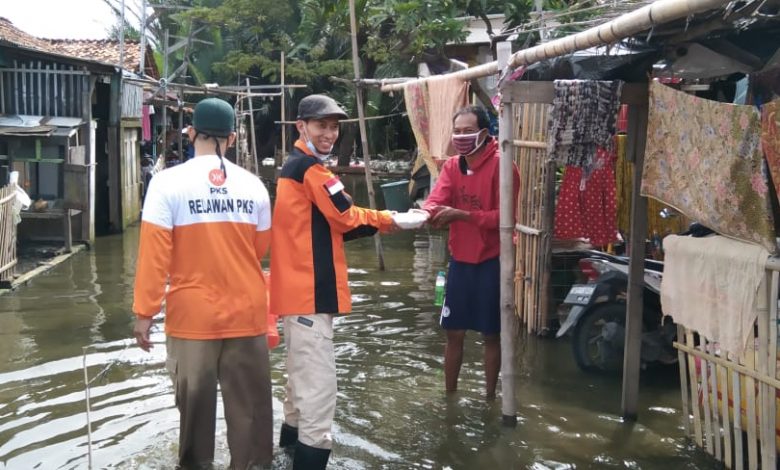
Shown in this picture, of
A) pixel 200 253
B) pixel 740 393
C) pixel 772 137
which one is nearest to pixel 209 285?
pixel 200 253

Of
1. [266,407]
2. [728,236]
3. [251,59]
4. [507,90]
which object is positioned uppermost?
[251,59]

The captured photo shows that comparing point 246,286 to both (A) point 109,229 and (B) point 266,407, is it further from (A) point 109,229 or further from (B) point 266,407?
(A) point 109,229

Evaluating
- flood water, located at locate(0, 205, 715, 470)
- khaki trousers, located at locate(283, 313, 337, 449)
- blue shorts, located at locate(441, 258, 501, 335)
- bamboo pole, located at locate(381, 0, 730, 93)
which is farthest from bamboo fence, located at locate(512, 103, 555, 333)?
khaki trousers, located at locate(283, 313, 337, 449)

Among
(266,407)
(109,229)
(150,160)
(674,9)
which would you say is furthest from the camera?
(150,160)

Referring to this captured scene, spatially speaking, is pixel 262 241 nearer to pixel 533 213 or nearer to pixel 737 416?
pixel 737 416

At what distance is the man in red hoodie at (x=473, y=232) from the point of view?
5.68 meters

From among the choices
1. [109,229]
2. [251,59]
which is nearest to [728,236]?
[109,229]

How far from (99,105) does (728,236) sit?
14257mm

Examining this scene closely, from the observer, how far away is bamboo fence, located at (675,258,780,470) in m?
4.16

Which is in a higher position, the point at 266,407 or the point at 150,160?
the point at 150,160

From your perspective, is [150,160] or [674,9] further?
[150,160]

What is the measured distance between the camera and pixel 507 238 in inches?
209

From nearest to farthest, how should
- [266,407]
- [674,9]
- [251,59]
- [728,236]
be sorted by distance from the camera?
[674,9] → [728,236] → [266,407] → [251,59]

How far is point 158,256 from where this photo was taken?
13.5ft
